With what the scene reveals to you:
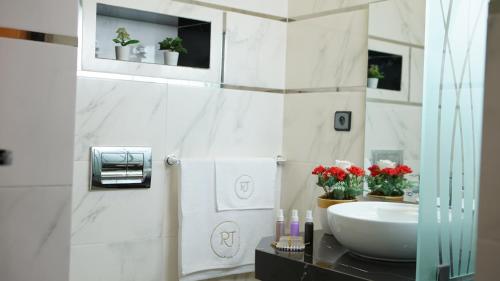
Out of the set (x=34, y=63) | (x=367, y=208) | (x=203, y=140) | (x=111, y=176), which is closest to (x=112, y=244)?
(x=111, y=176)

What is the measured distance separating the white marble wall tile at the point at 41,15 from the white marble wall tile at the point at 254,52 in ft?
5.02

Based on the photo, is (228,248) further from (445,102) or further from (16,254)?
(445,102)

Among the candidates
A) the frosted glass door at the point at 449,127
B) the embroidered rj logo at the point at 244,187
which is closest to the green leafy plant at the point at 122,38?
the embroidered rj logo at the point at 244,187

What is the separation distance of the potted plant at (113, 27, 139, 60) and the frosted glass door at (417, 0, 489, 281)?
1.58 metres

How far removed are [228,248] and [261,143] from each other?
1.92 feet

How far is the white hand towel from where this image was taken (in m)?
2.59

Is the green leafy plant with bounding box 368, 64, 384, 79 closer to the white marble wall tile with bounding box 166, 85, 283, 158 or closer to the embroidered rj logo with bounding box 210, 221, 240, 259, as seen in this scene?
the white marble wall tile with bounding box 166, 85, 283, 158

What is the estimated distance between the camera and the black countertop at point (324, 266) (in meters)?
1.64

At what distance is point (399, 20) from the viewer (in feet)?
7.61

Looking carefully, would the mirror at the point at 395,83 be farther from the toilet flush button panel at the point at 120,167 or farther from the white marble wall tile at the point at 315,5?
the toilet flush button panel at the point at 120,167

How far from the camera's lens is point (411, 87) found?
2248 millimetres

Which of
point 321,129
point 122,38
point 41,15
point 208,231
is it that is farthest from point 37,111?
point 321,129

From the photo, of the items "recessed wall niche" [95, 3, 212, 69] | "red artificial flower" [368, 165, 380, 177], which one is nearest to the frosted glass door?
"red artificial flower" [368, 165, 380, 177]

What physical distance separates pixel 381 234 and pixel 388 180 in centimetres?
66
